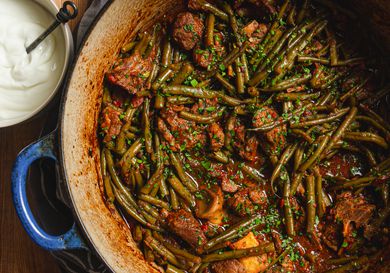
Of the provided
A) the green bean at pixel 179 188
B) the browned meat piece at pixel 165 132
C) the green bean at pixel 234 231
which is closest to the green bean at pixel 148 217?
the green bean at pixel 179 188

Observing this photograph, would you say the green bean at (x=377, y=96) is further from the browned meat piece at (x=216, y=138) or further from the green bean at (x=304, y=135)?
the browned meat piece at (x=216, y=138)

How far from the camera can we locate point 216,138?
15.2 feet

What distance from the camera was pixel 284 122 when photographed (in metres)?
4.63

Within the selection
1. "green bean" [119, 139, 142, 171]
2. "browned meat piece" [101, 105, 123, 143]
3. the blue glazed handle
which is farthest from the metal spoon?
"green bean" [119, 139, 142, 171]

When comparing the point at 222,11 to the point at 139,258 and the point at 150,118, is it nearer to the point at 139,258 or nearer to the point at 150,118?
the point at 150,118

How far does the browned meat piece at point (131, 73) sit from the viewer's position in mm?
4547

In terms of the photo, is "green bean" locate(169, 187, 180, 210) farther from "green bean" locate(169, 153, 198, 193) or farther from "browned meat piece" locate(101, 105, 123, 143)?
"browned meat piece" locate(101, 105, 123, 143)

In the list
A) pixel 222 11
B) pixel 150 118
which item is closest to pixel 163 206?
pixel 150 118

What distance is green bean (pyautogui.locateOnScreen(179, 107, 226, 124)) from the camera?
183 inches

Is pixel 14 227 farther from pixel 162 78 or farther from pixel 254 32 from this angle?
pixel 254 32

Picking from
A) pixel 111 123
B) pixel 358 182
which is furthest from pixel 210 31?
pixel 358 182

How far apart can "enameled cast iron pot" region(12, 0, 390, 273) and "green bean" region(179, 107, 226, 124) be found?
34.7 inches

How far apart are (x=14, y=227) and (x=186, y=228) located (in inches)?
80.6

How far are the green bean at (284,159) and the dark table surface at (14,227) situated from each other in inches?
98.2
